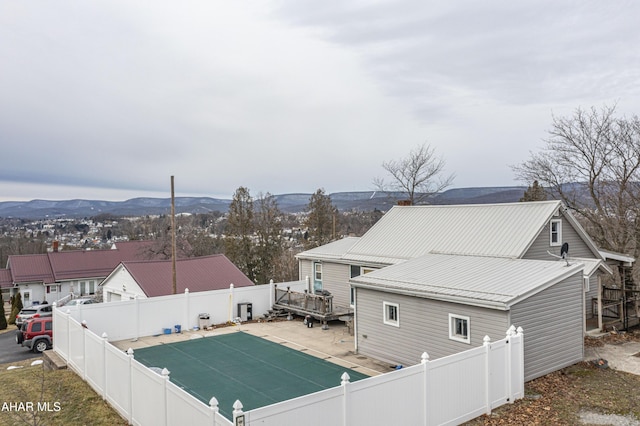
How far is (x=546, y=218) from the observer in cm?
1670

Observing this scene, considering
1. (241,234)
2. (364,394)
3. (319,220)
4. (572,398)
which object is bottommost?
(572,398)

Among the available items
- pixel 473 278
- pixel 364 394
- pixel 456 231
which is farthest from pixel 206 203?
pixel 364 394

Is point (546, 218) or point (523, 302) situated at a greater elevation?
point (546, 218)

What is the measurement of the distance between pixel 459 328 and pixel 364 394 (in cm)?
570

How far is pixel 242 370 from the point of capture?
1405 centimetres

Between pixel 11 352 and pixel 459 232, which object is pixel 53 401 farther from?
pixel 459 232

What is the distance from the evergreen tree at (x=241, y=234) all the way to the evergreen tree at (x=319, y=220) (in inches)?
255

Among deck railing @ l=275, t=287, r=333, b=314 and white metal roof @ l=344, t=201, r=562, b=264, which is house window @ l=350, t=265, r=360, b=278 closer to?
white metal roof @ l=344, t=201, r=562, b=264

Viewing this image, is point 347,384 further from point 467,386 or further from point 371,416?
point 467,386

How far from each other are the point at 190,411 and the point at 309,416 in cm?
216

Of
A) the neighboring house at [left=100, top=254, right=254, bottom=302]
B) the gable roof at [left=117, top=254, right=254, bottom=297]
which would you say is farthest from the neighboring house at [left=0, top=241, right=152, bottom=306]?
the gable roof at [left=117, top=254, right=254, bottom=297]

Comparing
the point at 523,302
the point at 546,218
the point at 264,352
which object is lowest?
the point at 264,352

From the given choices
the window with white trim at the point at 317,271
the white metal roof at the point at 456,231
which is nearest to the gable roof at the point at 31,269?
the window with white trim at the point at 317,271

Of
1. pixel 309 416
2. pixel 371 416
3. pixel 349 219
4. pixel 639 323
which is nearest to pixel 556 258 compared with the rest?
pixel 639 323
